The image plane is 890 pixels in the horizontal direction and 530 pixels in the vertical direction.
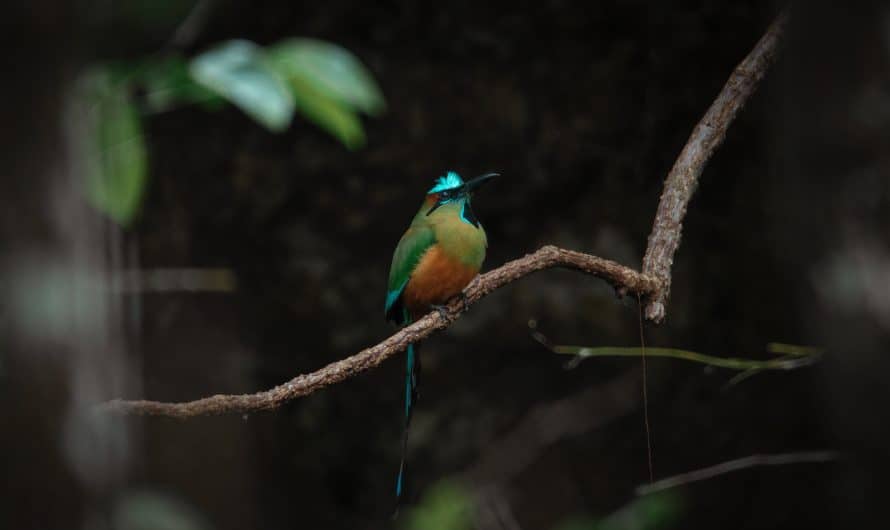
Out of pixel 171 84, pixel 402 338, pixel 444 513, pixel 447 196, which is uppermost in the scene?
pixel 171 84

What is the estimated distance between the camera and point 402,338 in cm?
246

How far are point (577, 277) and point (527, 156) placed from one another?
617mm

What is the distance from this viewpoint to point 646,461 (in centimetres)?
466

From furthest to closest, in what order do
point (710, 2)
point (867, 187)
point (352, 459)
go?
point (352, 459) → point (710, 2) → point (867, 187)

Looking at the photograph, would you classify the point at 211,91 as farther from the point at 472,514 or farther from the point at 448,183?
the point at 472,514

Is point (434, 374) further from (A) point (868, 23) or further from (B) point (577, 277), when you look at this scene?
(A) point (868, 23)

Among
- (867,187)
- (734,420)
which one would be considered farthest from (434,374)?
(867,187)

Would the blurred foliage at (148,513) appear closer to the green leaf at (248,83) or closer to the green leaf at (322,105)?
the green leaf at (248,83)

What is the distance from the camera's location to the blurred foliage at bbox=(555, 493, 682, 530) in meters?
3.85

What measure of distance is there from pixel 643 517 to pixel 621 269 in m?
1.82

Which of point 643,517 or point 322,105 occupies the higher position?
point 322,105

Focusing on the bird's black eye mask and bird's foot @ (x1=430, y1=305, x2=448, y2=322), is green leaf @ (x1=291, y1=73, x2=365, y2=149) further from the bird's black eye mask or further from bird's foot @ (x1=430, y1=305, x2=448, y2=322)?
the bird's black eye mask

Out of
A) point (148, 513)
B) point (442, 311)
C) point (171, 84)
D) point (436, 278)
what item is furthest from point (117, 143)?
point (436, 278)

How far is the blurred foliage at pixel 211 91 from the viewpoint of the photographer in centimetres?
131
